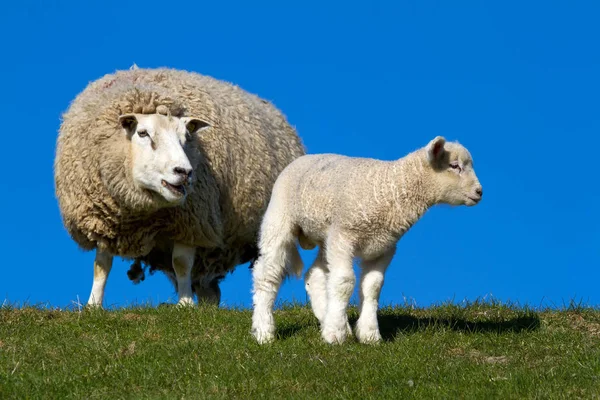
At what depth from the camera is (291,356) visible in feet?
27.7

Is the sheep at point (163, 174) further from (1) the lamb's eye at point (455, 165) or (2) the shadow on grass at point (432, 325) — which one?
(1) the lamb's eye at point (455, 165)

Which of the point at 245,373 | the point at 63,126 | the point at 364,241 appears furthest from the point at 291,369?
the point at 63,126

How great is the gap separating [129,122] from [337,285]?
4.20 metres

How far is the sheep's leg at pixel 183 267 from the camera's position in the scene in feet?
41.3

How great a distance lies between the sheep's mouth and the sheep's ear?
A: 913mm

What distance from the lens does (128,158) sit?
11688 millimetres

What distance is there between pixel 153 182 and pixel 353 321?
287 cm

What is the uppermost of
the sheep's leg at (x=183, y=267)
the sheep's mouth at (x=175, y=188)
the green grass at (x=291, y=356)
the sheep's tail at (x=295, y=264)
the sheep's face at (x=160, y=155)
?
the sheep's face at (x=160, y=155)

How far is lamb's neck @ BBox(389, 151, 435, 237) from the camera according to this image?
8750mm

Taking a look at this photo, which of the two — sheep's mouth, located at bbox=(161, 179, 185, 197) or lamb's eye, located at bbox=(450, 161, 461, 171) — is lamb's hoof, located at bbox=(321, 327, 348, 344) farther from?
sheep's mouth, located at bbox=(161, 179, 185, 197)

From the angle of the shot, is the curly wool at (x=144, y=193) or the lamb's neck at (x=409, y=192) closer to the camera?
the lamb's neck at (x=409, y=192)

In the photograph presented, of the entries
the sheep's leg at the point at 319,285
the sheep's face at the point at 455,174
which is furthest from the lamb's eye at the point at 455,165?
the sheep's leg at the point at 319,285

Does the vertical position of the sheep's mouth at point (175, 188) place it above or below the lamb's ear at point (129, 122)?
below

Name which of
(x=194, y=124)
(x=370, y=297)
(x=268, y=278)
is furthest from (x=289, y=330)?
(x=194, y=124)
